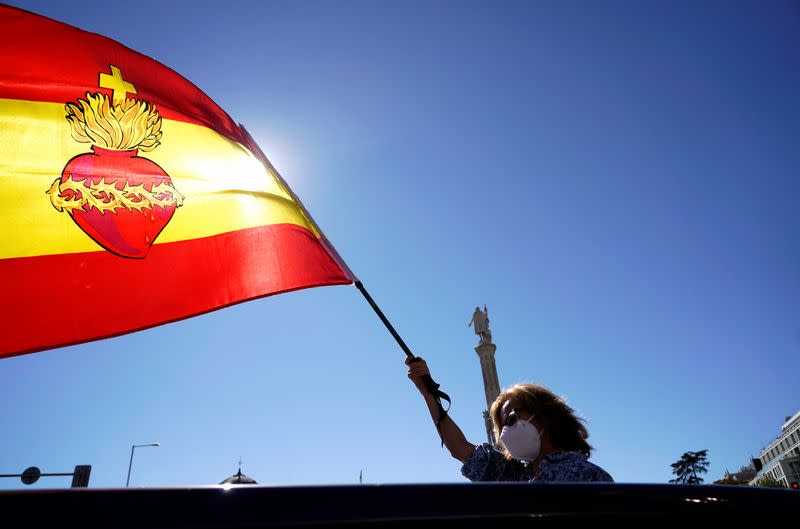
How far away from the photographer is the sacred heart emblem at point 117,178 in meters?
3.40

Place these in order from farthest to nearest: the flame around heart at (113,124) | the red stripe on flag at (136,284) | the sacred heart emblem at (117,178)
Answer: the flame around heart at (113,124), the sacred heart emblem at (117,178), the red stripe on flag at (136,284)

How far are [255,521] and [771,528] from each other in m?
0.91

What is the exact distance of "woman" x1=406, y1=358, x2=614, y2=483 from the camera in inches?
111

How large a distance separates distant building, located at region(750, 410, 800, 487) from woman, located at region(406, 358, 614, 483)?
80.8 meters

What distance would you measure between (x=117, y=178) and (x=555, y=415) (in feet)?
10.2

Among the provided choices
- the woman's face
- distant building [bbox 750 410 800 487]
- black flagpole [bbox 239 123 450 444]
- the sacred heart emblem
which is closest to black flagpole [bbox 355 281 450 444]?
black flagpole [bbox 239 123 450 444]

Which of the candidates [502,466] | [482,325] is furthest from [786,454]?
[502,466]

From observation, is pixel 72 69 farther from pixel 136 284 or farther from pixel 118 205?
pixel 136 284

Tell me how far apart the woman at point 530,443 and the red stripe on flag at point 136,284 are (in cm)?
113

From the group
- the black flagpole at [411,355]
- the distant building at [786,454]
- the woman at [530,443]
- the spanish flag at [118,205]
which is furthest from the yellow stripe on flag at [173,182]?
the distant building at [786,454]

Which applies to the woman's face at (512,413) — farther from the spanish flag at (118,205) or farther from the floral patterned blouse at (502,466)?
the spanish flag at (118,205)

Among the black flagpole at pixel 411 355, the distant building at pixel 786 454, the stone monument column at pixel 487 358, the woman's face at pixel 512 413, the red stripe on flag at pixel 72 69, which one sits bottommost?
the woman's face at pixel 512 413

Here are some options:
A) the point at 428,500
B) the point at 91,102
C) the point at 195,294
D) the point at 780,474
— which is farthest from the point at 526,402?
the point at 780,474

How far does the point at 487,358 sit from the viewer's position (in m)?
25.1
